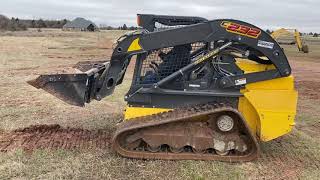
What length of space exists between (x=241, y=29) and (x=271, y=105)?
1210 mm

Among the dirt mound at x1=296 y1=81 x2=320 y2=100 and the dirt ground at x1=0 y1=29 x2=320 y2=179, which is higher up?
the dirt ground at x1=0 y1=29 x2=320 y2=179

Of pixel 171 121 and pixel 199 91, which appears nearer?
pixel 171 121

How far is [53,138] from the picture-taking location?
800 centimetres

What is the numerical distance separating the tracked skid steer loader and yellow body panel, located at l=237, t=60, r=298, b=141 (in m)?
0.01

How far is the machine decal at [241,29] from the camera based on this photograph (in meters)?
7.04

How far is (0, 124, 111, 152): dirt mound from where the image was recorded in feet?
24.7

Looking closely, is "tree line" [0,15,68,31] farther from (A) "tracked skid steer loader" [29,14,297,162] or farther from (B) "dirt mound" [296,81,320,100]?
(A) "tracked skid steer loader" [29,14,297,162]

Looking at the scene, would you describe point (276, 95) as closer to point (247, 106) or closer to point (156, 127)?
point (247, 106)

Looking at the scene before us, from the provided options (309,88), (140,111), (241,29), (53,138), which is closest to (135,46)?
(140,111)

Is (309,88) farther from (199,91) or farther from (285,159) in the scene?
(199,91)

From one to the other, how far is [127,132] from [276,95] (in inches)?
89.7

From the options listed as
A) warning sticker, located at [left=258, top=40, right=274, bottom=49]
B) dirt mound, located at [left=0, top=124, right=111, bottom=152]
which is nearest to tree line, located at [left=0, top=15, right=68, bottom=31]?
dirt mound, located at [left=0, top=124, right=111, bottom=152]

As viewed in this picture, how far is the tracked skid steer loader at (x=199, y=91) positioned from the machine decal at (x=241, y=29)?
0.01 metres

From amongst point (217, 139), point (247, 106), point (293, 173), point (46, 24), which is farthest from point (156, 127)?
point (46, 24)
